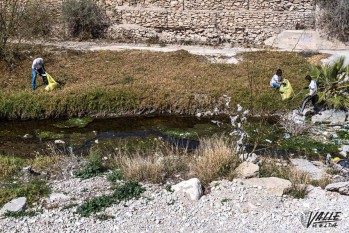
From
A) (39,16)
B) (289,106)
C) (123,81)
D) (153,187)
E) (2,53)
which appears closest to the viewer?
(153,187)

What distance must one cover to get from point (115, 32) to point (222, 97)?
907cm

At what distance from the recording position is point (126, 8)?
22.0 metres

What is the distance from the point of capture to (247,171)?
8305mm

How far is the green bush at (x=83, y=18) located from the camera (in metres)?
20.8

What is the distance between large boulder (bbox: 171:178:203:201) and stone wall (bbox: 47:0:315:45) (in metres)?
13.9

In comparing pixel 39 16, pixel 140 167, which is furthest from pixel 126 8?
pixel 140 167

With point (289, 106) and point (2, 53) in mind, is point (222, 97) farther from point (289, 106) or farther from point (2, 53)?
point (2, 53)

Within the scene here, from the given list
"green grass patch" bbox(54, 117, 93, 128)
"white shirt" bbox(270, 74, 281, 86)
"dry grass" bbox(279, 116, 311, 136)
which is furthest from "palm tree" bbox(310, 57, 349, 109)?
"green grass patch" bbox(54, 117, 93, 128)

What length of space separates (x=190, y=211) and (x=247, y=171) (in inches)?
64.4

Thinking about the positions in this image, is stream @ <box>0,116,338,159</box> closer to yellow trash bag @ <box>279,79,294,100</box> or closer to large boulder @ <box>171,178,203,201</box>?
yellow trash bag @ <box>279,79,294,100</box>

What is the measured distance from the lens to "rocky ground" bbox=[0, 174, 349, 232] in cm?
680

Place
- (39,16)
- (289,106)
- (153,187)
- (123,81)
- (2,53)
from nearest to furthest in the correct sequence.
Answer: (153,187) → (289,106) → (123,81) → (2,53) → (39,16)

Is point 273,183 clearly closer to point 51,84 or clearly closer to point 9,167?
point 9,167

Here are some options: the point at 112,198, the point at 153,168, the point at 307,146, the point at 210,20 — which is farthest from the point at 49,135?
the point at 210,20
